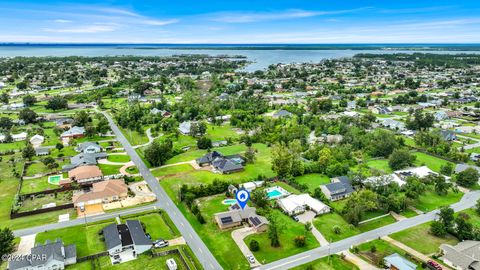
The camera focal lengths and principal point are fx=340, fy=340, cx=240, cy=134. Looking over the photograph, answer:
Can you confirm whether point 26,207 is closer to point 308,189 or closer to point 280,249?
point 280,249

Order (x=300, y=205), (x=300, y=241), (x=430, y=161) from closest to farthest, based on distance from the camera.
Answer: (x=300, y=241)
(x=300, y=205)
(x=430, y=161)

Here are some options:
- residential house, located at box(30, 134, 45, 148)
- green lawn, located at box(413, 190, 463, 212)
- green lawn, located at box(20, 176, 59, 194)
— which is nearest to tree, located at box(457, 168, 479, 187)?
green lawn, located at box(413, 190, 463, 212)

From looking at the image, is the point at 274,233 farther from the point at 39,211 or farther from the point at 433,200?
the point at 39,211

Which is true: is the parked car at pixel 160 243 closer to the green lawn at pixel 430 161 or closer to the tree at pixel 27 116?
the green lawn at pixel 430 161

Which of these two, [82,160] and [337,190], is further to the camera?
[82,160]

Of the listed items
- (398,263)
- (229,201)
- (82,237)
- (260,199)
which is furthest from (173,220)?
(398,263)
